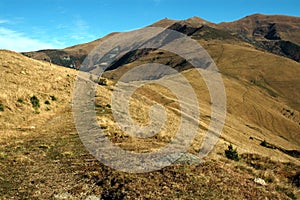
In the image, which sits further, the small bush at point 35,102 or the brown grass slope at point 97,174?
the small bush at point 35,102

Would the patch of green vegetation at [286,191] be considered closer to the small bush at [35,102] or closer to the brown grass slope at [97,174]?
the brown grass slope at [97,174]

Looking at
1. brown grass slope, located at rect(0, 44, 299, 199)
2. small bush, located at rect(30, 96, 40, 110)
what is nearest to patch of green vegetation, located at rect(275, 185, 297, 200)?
brown grass slope, located at rect(0, 44, 299, 199)

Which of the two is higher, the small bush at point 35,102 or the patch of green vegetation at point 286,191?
the small bush at point 35,102

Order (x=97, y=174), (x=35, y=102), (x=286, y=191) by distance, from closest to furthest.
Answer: (x=286, y=191) → (x=97, y=174) → (x=35, y=102)

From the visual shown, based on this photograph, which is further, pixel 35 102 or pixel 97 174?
pixel 35 102

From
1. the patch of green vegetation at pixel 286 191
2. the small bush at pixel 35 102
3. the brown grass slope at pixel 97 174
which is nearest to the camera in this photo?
the brown grass slope at pixel 97 174

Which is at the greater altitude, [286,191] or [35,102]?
[35,102]

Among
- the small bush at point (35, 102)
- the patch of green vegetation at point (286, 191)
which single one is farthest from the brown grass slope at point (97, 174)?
the small bush at point (35, 102)

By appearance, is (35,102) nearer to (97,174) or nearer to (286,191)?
(97,174)

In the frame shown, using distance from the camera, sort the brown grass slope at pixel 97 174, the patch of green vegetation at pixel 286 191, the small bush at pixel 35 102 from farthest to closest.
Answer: the small bush at pixel 35 102 → the patch of green vegetation at pixel 286 191 → the brown grass slope at pixel 97 174

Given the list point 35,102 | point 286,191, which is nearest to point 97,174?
point 286,191

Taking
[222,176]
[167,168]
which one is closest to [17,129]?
[167,168]

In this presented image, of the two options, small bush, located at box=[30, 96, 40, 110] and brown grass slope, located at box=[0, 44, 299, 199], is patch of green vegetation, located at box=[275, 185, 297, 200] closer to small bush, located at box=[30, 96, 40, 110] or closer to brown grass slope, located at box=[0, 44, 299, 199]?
brown grass slope, located at box=[0, 44, 299, 199]

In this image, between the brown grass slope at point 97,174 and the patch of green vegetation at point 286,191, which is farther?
the patch of green vegetation at point 286,191
